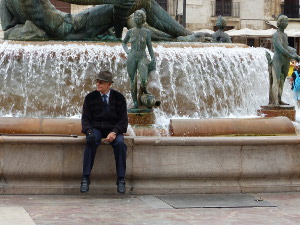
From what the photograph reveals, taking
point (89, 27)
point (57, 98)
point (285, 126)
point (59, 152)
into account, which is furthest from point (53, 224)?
point (89, 27)

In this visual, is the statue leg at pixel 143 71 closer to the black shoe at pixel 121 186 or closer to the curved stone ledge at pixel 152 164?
the curved stone ledge at pixel 152 164

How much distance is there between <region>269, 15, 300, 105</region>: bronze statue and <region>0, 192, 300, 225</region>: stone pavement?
3.85m

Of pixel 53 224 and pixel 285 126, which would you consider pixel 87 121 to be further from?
pixel 285 126

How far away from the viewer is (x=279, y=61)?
1215 cm

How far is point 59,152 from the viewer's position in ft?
27.8

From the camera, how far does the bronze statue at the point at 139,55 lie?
10523 millimetres

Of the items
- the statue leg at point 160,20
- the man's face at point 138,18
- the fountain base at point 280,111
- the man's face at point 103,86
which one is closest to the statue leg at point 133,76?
the man's face at point 138,18

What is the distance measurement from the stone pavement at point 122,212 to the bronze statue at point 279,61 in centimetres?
385

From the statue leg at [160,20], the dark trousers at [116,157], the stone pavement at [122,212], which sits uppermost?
the statue leg at [160,20]

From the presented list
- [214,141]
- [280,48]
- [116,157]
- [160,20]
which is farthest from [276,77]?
[116,157]

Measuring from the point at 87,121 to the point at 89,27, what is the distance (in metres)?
5.52

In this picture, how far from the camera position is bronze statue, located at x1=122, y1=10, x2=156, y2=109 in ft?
34.5

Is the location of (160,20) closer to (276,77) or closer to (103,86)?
(276,77)

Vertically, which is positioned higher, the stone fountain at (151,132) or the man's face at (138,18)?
the man's face at (138,18)
